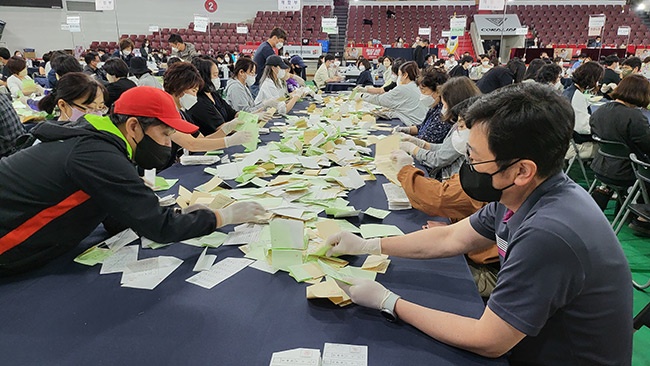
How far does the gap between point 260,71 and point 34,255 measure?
15.7 ft

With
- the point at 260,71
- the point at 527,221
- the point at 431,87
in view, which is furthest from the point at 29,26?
the point at 527,221

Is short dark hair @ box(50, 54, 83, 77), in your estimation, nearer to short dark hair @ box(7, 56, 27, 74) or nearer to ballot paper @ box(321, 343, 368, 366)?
short dark hair @ box(7, 56, 27, 74)

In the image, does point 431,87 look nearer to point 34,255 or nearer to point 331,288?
point 331,288

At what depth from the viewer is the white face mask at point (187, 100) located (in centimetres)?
319

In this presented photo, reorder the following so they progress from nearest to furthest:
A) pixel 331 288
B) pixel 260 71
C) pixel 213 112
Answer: pixel 331 288
pixel 213 112
pixel 260 71

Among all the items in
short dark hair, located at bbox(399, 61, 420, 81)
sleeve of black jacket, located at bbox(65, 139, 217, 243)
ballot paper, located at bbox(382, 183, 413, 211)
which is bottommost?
ballot paper, located at bbox(382, 183, 413, 211)

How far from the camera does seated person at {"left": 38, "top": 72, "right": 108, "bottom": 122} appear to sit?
100.0 inches

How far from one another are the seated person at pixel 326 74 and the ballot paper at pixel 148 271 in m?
7.59

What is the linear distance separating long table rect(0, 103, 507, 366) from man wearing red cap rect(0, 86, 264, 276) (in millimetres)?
93

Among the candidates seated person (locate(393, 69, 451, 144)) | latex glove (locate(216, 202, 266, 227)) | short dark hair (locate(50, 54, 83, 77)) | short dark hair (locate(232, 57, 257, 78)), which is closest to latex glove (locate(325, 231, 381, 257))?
latex glove (locate(216, 202, 266, 227))

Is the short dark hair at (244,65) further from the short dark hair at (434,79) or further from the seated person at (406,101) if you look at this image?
the short dark hair at (434,79)

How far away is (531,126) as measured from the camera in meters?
0.94

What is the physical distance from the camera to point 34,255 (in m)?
1.31

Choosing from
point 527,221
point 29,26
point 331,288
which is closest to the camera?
point 527,221
